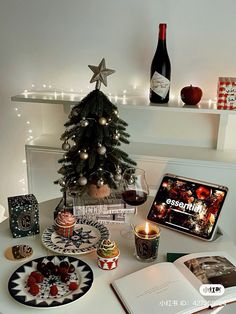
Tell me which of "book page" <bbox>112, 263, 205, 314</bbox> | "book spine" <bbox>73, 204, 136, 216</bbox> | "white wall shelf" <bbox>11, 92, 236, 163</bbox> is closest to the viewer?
"book page" <bbox>112, 263, 205, 314</bbox>

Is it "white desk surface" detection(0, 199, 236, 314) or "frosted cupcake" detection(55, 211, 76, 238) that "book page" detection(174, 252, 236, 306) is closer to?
"white desk surface" detection(0, 199, 236, 314)

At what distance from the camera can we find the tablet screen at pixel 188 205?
135cm

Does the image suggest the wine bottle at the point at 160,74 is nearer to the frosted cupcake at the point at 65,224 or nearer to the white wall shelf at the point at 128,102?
the white wall shelf at the point at 128,102

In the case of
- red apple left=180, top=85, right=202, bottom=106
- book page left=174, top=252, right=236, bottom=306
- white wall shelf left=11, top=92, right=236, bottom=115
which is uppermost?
red apple left=180, top=85, right=202, bottom=106

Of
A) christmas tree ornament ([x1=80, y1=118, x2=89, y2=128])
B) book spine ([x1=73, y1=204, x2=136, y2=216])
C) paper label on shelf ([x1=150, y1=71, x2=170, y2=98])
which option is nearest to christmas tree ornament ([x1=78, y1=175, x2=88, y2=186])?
book spine ([x1=73, y1=204, x2=136, y2=216])

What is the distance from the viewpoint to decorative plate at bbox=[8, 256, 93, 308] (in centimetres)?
100

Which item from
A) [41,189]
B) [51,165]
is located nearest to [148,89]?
[51,165]

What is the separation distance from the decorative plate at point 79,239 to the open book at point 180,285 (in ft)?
0.70

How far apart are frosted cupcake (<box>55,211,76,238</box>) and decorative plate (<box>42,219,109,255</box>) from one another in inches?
0.6

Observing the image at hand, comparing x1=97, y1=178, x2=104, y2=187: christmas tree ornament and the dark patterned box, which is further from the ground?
x1=97, y1=178, x2=104, y2=187: christmas tree ornament

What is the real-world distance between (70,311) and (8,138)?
157 centimetres

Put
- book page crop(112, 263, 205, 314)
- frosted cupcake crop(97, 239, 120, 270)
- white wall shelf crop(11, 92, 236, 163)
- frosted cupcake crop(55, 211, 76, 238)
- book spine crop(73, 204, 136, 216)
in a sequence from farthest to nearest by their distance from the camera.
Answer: white wall shelf crop(11, 92, 236, 163) → book spine crop(73, 204, 136, 216) → frosted cupcake crop(55, 211, 76, 238) → frosted cupcake crop(97, 239, 120, 270) → book page crop(112, 263, 205, 314)

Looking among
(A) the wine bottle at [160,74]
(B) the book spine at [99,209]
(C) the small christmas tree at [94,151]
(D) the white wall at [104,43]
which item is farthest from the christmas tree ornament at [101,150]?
(D) the white wall at [104,43]

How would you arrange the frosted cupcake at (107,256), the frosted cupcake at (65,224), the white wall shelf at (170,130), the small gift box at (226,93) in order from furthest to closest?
1. the white wall shelf at (170,130)
2. the small gift box at (226,93)
3. the frosted cupcake at (65,224)
4. the frosted cupcake at (107,256)
